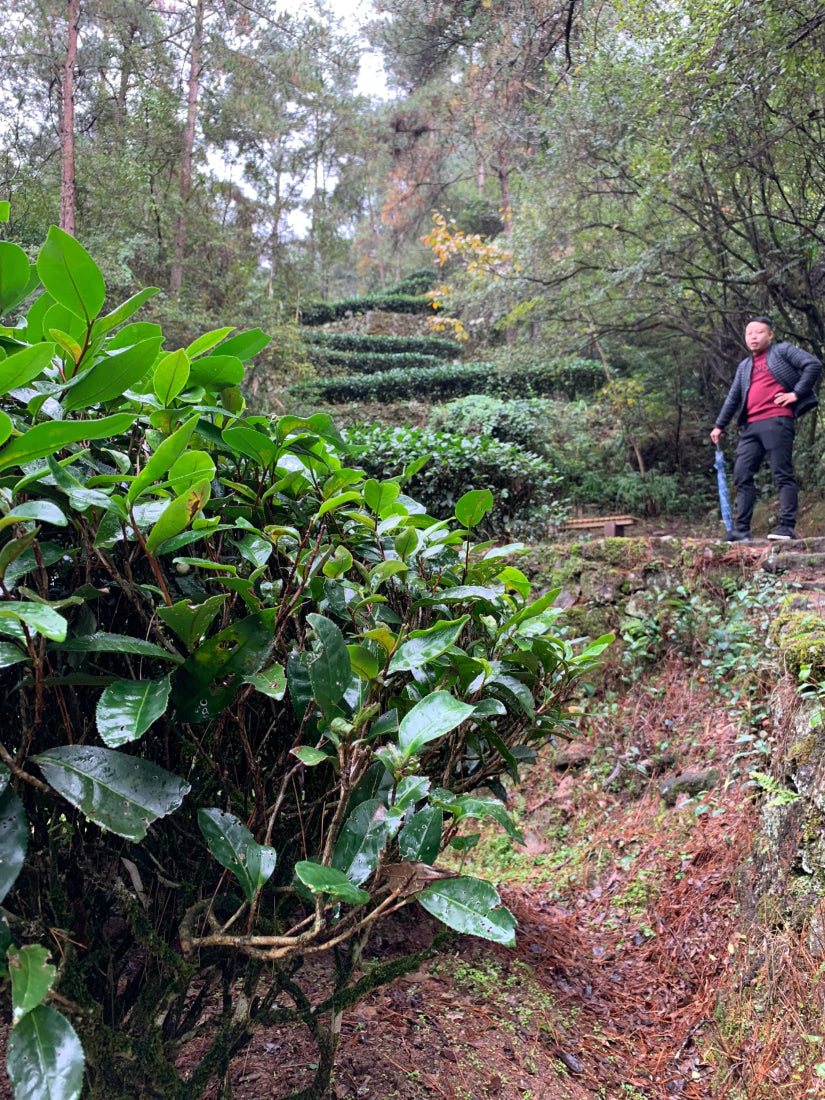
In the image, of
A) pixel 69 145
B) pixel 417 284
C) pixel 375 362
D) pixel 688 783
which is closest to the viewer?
pixel 688 783

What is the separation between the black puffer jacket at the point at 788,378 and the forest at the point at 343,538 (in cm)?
133

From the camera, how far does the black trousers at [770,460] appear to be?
5.02 metres

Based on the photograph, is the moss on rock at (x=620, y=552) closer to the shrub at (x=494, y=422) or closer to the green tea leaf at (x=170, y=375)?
the shrub at (x=494, y=422)

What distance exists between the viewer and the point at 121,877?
1.00 meters

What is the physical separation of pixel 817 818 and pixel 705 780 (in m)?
1.12

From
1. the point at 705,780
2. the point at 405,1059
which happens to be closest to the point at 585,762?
the point at 705,780

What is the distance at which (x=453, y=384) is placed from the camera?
1434 cm

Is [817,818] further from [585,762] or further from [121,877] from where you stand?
[121,877]

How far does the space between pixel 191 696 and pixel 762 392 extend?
215 inches

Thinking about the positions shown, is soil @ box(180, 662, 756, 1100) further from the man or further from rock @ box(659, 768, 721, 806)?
the man

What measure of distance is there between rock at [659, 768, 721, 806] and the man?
219cm

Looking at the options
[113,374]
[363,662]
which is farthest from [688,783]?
[113,374]

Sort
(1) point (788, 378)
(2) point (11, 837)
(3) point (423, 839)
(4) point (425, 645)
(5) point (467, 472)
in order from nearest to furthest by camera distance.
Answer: (2) point (11, 837) < (3) point (423, 839) < (4) point (425, 645) < (1) point (788, 378) < (5) point (467, 472)

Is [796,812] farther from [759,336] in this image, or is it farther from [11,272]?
[759,336]
